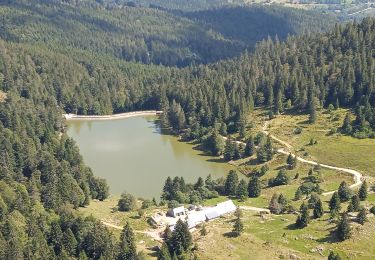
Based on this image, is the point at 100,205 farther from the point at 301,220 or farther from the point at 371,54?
the point at 371,54

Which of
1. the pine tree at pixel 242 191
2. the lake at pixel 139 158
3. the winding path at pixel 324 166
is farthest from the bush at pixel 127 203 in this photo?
the winding path at pixel 324 166

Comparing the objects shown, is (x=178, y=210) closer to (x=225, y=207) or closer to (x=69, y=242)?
(x=225, y=207)

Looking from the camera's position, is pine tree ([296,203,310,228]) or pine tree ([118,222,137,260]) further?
pine tree ([296,203,310,228])

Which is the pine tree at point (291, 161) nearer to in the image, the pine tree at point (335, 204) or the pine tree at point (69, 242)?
the pine tree at point (335, 204)

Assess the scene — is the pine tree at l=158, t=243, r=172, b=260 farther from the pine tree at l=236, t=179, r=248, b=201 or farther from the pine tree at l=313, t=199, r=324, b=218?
the pine tree at l=236, t=179, r=248, b=201

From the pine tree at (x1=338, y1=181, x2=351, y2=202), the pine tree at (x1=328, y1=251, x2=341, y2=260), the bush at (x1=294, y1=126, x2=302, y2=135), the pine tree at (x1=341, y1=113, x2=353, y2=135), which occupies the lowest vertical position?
the pine tree at (x1=328, y1=251, x2=341, y2=260)

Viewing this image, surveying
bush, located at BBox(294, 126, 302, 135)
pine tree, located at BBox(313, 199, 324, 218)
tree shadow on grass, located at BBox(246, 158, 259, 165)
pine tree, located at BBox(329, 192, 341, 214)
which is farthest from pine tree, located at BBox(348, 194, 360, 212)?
bush, located at BBox(294, 126, 302, 135)

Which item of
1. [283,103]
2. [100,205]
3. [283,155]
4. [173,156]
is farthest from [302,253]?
[283,103]
